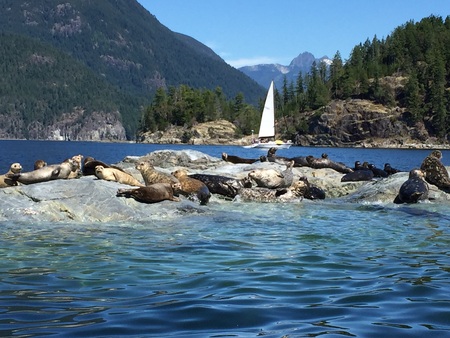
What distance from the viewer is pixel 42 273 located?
847 cm

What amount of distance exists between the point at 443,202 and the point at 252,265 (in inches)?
505

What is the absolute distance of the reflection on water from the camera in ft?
19.6

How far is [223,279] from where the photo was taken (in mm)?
8219

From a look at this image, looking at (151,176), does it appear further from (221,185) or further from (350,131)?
(350,131)

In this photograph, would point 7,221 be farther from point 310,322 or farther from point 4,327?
point 310,322

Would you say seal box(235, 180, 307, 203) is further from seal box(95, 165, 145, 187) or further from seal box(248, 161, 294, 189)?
seal box(95, 165, 145, 187)

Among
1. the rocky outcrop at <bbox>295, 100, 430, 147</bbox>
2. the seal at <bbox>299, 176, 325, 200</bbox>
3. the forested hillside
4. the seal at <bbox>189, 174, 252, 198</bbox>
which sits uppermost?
the forested hillside

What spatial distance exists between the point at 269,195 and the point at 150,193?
233 inches

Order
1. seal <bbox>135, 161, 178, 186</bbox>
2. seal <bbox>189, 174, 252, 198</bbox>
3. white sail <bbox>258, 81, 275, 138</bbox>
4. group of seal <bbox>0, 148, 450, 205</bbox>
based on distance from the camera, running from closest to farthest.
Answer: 1. group of seal <bbox>0, 148, 450, 205</bbox>
2. seal <bbox>135, 161, 178, 186</bbox>
3. seal <bbox>189, 174, 252, 198</bbox>
4. white sail <bbox>258, 81, 275, 138</bbox>

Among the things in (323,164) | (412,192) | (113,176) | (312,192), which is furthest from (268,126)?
(113,176)

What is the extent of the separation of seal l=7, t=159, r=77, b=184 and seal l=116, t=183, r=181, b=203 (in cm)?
335

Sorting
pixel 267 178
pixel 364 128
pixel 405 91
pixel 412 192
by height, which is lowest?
pixel 412 192

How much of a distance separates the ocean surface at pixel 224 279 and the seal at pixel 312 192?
23.0 ft

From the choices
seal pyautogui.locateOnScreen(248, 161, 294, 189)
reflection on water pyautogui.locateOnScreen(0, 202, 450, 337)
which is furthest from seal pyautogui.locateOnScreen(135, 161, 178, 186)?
seal pyautogui.locateOnScreen(248, 161, 294, 189)
